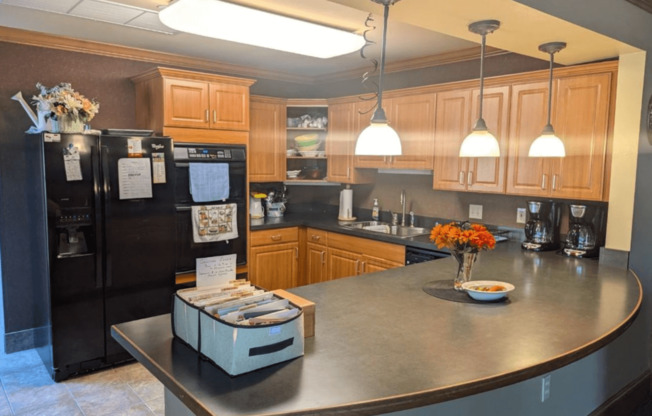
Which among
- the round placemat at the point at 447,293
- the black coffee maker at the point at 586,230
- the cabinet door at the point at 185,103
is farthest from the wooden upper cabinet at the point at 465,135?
the cabinet door at the point at 185,103

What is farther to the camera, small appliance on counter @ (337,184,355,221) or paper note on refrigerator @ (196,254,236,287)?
small appliance on counter @ (337,184,355,221)

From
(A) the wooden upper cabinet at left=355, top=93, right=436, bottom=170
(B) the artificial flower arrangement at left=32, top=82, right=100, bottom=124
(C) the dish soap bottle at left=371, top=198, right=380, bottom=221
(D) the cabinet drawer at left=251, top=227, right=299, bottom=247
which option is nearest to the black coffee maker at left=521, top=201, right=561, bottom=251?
(A) the wooden upper cabinet at left=355, top=93, right=436, bottom=170

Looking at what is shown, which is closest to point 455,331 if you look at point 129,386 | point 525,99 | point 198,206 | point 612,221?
point 612,221

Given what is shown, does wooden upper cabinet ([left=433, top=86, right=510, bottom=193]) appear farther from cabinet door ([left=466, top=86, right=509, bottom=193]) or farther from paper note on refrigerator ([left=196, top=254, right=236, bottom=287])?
paper note on refrigerator ([left=196, top=254, right=236, bottom=287])

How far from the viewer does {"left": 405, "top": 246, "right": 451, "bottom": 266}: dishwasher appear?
3.56 meters

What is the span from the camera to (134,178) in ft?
11.4

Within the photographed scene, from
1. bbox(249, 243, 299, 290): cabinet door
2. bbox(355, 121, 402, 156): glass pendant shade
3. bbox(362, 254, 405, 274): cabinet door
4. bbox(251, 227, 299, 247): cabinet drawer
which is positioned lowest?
bbox(249, 243, 299, 290): cabinet door

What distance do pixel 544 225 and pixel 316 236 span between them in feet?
6.98

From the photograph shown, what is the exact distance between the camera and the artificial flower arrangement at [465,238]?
2.23 metres

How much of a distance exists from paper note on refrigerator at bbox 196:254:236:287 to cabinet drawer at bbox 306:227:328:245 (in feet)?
2.81

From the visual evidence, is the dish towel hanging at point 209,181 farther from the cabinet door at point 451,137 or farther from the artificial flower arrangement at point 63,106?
the cabinet door at point 451,137

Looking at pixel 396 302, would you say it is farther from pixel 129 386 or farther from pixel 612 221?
pixel 129 386

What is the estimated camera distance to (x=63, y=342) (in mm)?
3324

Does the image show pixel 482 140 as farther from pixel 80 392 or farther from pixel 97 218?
pixel 80 392
